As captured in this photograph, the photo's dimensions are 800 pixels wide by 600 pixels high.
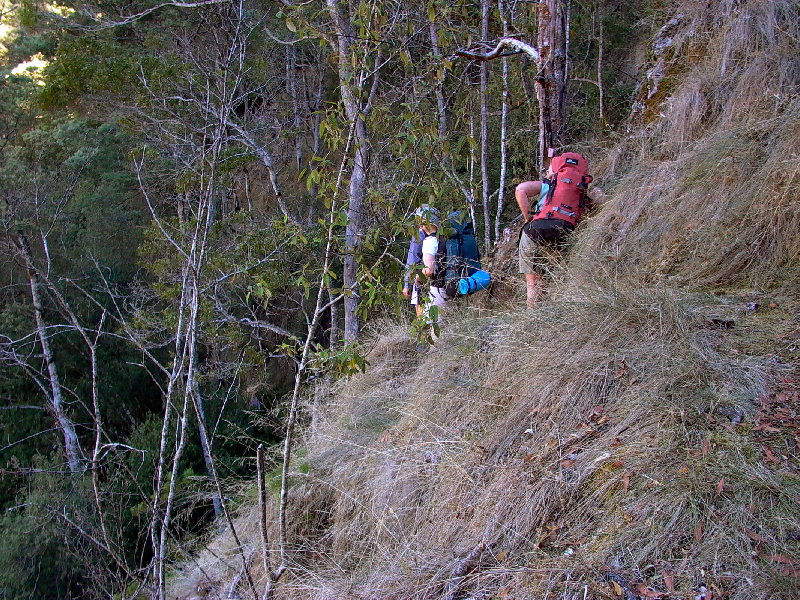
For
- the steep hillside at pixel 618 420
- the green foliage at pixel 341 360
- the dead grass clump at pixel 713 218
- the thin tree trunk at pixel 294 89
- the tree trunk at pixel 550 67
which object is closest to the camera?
the steep hillside at pixel 618 420

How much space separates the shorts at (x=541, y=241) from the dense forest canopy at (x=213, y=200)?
0.78 m

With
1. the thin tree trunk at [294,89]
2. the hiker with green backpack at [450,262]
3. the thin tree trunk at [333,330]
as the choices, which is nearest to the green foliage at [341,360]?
the thin tree trunk at [333,330]

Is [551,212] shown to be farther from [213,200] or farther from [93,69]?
[93,69]

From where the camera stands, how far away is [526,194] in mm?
5738

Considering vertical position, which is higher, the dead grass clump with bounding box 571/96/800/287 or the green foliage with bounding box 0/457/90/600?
the dead grass clump with bounding box 571/96/800/287

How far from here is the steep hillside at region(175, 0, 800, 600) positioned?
2.56 metres

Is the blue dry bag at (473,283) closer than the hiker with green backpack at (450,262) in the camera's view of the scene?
No

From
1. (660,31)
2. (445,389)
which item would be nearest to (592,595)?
(445,389)

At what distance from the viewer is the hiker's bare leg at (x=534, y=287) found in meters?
5.06

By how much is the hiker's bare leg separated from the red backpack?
1.89 ft

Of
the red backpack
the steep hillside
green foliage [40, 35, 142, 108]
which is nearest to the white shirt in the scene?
the steep hillside

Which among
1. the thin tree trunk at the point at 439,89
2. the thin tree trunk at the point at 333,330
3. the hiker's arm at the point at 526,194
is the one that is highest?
the thin tree trunk at the point at 439,89

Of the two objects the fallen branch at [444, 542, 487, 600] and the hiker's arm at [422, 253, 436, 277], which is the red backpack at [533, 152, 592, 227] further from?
the fallen branch at [444, 542, 487, 600]

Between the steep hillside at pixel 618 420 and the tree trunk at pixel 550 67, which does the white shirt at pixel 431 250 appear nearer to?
the steep hillside at pixel 618 420
